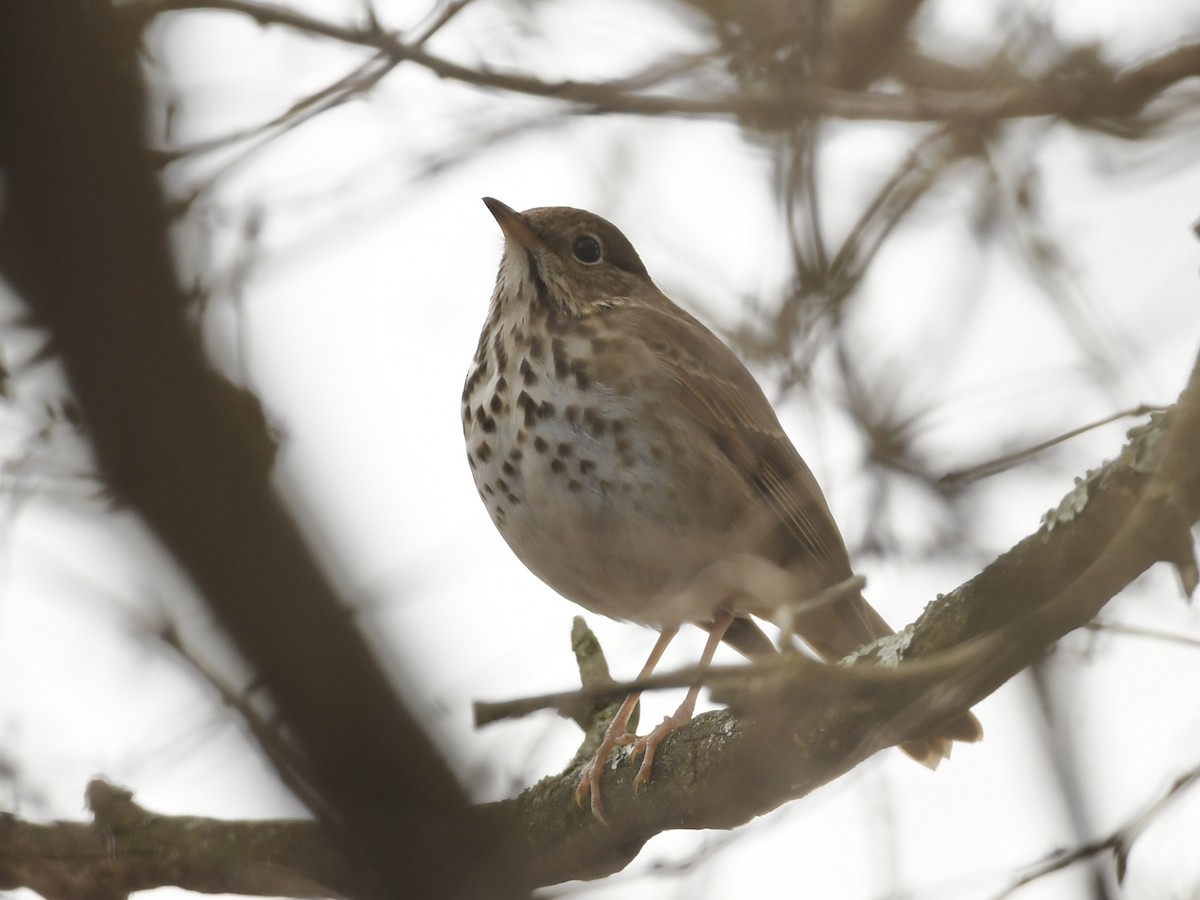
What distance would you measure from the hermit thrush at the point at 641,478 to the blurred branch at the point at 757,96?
1.49 metres

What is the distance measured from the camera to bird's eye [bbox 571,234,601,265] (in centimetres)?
599

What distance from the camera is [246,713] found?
222 centimetres

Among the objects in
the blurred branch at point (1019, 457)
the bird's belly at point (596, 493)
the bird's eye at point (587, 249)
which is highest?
the bird's eye at point (587, 249)

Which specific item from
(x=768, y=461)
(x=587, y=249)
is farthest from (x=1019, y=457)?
(x=587, y=249)

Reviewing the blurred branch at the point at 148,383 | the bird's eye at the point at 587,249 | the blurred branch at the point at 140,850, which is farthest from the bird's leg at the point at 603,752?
the blurred branch at the point at 148,383

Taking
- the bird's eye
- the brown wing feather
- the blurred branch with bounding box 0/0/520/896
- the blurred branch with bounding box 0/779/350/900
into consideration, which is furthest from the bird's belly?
the blurred branch with bounding box 0/0/520/896

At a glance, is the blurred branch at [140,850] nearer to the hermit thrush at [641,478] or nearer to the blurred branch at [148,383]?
the hermit thrush at [641,478]

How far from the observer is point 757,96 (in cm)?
380

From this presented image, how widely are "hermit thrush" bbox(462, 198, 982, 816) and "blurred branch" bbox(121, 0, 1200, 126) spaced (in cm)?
149

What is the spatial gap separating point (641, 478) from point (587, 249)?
1.57 m

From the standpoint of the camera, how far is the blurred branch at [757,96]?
3.40 metres

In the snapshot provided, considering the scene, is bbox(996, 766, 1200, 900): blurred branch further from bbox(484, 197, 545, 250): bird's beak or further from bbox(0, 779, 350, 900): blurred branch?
bbox(484, 197, 545, 250): bird's beak

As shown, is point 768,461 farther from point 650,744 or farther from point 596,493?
point 650,744

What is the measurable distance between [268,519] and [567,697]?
21.3 inches
